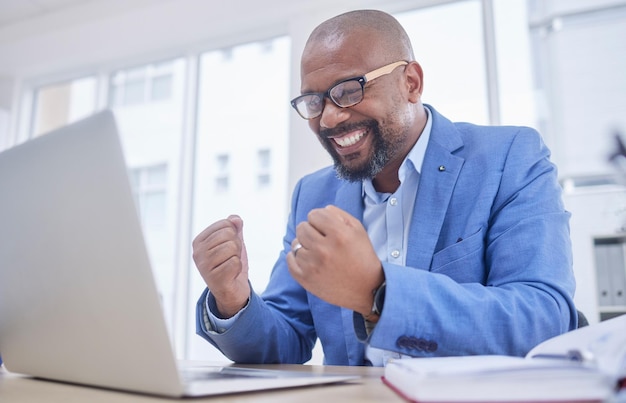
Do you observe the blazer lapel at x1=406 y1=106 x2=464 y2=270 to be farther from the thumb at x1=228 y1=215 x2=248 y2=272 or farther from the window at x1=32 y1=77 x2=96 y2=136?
the window at x1=32 y1=77 x2=96 y2=136

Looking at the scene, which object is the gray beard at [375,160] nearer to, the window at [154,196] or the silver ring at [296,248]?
the silver ring at [296,248]

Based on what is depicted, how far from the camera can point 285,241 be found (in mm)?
1494

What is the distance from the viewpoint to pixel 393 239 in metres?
1.28

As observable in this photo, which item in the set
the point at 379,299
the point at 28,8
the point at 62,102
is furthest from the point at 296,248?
the point at 62,102

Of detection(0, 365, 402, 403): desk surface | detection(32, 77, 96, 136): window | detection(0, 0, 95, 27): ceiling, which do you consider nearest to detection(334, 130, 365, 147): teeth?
detection(0, 365, 402, 403): desk surface

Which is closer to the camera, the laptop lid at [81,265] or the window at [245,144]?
the laptop lid at [81,265]

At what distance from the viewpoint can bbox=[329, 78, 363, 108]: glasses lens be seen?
1.29 m

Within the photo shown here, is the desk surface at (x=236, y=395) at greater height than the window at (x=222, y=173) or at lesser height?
lesser

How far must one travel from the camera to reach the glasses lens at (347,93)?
1.29m

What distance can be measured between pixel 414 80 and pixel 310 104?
30 centimetres

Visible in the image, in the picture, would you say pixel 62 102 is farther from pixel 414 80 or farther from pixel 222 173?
pixel 414 80

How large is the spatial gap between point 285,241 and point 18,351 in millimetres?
816

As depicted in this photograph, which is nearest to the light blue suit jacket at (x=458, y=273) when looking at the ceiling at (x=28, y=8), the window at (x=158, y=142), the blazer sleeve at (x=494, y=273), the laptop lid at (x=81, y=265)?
the blazer sleeve at (x=494, y=273)

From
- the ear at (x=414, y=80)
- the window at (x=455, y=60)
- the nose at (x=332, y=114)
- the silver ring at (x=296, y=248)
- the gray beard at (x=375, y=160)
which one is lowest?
the silver ring at (x=296, y=248)
